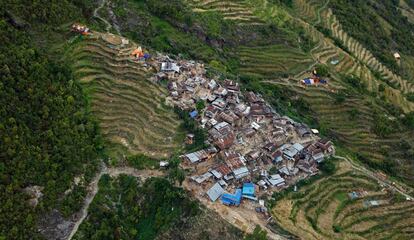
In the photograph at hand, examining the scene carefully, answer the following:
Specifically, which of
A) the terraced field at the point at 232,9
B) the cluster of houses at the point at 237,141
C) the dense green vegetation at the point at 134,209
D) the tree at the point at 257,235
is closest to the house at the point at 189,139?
the cluster of houses at the point at 237,141

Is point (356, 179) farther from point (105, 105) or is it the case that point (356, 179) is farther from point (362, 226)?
point (105, 105)

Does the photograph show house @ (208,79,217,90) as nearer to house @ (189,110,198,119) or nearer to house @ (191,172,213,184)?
house @ (189,110,198,119)

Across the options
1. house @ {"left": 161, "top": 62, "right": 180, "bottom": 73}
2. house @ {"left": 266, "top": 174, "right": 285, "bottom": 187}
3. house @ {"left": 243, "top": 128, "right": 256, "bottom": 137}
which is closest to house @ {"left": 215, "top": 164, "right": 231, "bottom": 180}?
house @ {"left": 266, "top": 174, "right": 285, "bottom": 187}

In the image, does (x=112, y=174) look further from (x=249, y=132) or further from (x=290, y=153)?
(x=290, y=153)

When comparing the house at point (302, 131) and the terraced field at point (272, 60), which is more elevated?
the house at point (302, 131)


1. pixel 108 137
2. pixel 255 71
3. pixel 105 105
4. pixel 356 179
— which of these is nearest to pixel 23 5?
pixel 105 105

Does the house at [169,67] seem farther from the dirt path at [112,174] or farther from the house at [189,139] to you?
the dirt path at [112,174]
